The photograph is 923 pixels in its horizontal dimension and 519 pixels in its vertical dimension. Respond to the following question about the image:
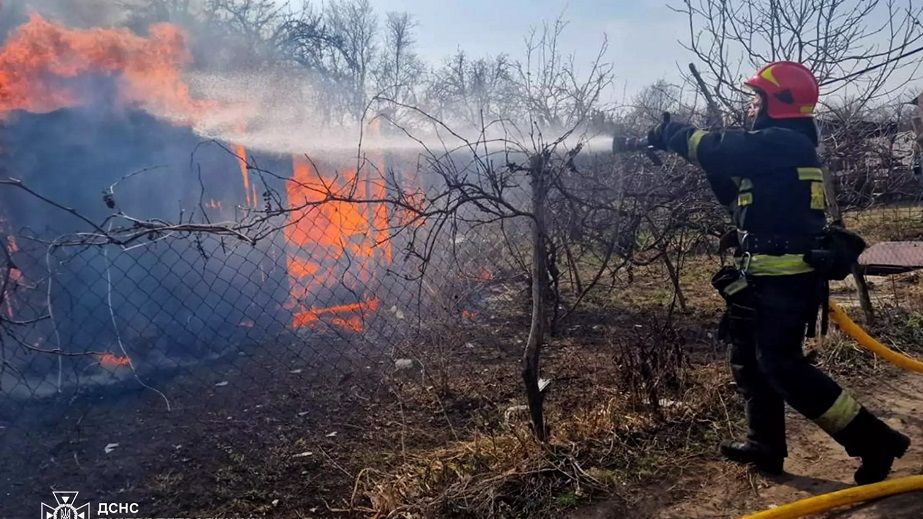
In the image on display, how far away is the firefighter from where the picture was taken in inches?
107

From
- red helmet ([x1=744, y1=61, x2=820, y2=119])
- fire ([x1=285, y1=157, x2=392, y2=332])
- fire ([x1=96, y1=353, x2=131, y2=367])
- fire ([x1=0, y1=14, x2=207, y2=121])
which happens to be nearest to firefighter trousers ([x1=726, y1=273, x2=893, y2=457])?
red helmet ([x1=744, y1=61, x2=820, y2=119])

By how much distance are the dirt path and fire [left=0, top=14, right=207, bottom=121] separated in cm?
612

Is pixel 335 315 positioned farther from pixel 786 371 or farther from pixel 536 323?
pixel 786 371

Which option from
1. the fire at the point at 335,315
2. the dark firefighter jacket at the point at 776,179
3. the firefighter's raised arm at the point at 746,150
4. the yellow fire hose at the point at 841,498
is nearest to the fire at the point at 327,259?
the fire at the point at 335,315

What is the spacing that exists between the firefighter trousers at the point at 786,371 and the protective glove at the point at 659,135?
2.83 feet

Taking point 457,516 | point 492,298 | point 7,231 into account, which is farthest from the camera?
point 492,298

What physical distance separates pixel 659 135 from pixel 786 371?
1360 mm

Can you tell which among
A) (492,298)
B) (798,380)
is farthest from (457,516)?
(492,298)

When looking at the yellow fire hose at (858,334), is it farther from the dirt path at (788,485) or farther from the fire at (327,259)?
the fire at (327,259)

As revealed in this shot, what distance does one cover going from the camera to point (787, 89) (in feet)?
9.48

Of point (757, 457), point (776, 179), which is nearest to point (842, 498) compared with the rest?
point (757, 457)

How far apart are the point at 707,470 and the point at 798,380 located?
0.69m

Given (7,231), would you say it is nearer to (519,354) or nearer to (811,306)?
(519,354)

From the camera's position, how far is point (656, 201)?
500cm
